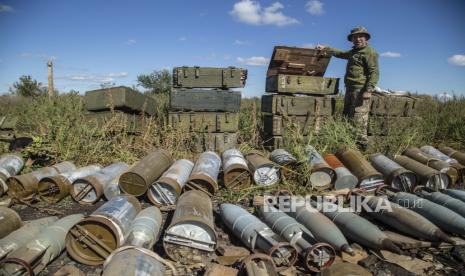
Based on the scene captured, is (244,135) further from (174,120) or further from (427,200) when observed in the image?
(427,200)

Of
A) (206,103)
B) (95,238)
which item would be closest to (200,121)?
(206,103)

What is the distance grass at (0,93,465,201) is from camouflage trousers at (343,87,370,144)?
0.64 feet

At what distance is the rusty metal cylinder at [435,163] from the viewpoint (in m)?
5.16

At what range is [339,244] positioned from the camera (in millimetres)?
2914

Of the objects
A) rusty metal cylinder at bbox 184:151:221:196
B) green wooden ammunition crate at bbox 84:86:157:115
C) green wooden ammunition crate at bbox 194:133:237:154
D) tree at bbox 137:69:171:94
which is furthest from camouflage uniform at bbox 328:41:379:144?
tree at bbox 137:69:171:94

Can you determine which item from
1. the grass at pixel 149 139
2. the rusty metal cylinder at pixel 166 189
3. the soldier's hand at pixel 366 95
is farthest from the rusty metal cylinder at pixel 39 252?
the soldier's hand at pixel 366 95

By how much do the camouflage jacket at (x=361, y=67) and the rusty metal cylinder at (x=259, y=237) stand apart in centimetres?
441

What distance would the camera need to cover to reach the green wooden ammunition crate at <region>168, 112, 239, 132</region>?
21.2 feet

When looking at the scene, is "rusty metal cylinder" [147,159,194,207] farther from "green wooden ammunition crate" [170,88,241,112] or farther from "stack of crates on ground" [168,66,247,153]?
"green wooden ammunition crate" [170,88,241,112]

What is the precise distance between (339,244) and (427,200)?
1669 mm

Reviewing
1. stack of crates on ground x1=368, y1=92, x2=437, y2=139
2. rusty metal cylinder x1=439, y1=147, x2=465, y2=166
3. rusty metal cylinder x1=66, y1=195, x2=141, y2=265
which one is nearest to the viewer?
rusty metal cylinder x1=66, y1=195, x2=141, y2=265

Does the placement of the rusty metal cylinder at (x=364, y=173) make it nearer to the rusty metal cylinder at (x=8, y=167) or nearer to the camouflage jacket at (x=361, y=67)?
the camouflage jacket at (x=361, y=67)

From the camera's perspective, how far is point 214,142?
6621 millimetres

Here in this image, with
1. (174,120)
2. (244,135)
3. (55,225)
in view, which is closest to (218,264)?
(55,225)
